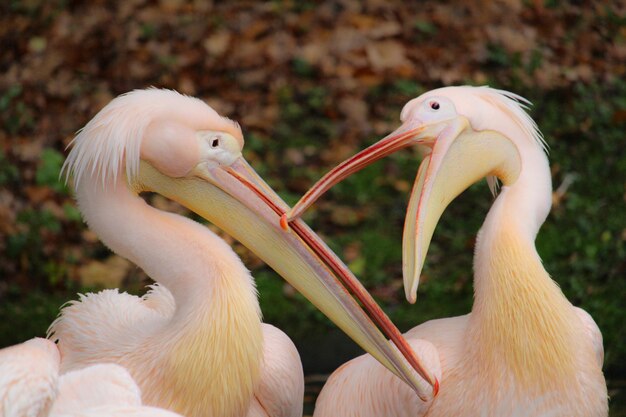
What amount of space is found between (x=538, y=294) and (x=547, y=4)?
471 cm

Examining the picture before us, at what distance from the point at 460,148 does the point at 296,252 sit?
2.28 feet

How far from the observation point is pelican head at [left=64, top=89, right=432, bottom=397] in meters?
3.81

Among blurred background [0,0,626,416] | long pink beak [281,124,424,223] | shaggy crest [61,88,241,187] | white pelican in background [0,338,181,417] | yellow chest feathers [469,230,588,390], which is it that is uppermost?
shaggy crest [61,88,241,187]

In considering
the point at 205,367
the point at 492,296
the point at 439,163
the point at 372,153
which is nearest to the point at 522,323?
the point at 492,296

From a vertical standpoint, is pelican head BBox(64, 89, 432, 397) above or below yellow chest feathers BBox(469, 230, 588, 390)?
above

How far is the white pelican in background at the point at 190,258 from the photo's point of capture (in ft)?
12.2

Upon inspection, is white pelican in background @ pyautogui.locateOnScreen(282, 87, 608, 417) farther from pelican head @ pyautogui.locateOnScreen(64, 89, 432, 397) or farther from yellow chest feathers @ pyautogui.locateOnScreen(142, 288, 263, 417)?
yellow chest feathers @ pyautogui.locateOnScreen(142, 288, 263, 417)

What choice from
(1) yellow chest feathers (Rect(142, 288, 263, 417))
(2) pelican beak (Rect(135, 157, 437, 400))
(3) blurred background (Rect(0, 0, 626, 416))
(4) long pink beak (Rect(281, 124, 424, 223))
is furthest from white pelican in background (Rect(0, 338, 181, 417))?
(3) blurred background (Rect(0, 0, 626, 416))

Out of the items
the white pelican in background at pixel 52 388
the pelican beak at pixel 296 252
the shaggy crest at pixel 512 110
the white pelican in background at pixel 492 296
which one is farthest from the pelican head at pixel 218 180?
the shaggy crest at pixel 512 110

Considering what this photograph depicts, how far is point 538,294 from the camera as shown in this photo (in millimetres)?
3893

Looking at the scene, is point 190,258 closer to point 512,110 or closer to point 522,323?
point 522,323

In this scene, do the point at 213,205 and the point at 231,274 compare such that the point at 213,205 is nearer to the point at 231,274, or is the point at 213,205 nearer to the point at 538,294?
the point at 231,274

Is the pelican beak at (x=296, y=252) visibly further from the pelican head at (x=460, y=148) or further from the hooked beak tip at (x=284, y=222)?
the pelican head at (x=460, y=148)

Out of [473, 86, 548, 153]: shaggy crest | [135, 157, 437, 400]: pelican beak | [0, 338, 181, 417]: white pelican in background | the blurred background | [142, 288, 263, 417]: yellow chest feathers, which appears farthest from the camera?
the blurred background
